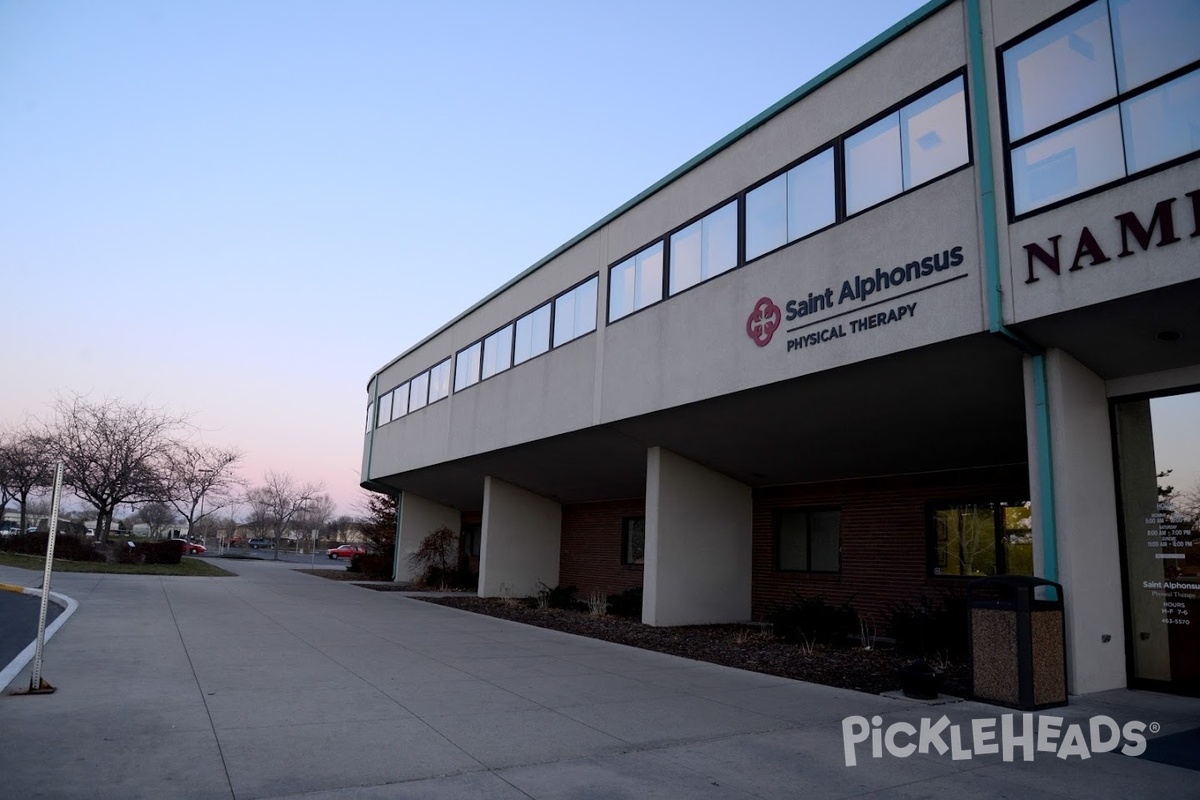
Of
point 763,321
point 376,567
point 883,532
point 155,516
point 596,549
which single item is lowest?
point 376,567

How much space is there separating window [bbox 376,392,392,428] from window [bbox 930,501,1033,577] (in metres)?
24.8

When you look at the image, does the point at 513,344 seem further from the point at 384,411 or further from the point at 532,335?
the point at 384,411

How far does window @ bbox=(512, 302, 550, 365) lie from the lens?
21297 mm

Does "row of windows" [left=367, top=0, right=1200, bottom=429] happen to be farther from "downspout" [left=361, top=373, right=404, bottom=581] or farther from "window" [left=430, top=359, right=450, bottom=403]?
"downspout" [left=361, top=373, right=404, bottom=581]

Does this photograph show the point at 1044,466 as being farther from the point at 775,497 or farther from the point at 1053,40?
the point at 775,497

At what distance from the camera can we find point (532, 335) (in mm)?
22031

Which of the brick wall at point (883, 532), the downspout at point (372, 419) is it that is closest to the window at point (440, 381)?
the downspout at point (372, 419)

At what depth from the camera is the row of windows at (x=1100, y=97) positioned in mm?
8562

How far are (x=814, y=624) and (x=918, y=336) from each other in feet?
19.8

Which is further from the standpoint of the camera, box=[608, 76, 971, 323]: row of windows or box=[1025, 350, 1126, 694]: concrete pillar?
box=[608, 76, 971, 323]: row of windows

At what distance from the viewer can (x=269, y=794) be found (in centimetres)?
543

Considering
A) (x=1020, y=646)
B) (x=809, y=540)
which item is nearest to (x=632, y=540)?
(x=809, y=540)

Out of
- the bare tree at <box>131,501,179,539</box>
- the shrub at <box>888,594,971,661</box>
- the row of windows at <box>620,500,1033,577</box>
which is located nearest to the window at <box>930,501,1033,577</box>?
the row of windows at <box>620,500,1033,577</box>

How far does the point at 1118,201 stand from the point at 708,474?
1072 cm
